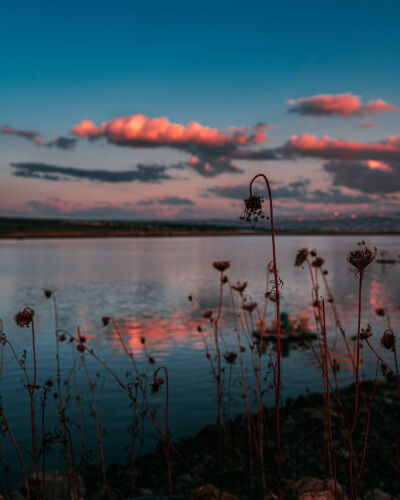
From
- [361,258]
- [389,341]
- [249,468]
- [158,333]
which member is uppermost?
[361,258]

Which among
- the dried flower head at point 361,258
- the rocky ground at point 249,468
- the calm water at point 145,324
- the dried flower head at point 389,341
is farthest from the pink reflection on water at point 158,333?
the dried flower head at point 361,258

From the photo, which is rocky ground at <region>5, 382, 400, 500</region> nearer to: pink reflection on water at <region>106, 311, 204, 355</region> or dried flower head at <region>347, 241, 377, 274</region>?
dried flower head at <region>347, 241, 377, 274</region>

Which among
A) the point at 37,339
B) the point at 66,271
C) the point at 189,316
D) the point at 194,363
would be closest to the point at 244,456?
the point at 194,363

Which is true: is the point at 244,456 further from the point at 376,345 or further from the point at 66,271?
the point at 66,271

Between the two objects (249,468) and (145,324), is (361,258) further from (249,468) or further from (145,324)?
(145,324)

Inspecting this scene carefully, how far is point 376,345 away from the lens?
19375 millimetres

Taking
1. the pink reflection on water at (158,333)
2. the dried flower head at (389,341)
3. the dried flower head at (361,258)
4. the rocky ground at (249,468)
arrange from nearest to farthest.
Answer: the dried flower head at (361,258)
the dried flower head at (389,341)
the rocky ground at (249,468)
the pink reflection on water at (158,333)

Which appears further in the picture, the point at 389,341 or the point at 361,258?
the point at 389,341

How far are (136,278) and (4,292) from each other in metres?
16.4

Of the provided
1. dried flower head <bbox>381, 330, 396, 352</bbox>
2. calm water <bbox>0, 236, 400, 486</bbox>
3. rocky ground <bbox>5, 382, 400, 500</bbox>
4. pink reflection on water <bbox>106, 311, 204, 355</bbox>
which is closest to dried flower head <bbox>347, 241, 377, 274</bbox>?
calm water <bbox>0, 236, 400, 486</bbox>

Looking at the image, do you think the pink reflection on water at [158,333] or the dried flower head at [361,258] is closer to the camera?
the dried flower head at [361,258]

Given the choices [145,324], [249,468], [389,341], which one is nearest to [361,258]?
[389,341]

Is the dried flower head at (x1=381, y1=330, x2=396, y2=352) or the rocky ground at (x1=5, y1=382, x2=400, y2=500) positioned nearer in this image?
the dried flower head at (x1=381, y1=330, x2=396, y2=352)

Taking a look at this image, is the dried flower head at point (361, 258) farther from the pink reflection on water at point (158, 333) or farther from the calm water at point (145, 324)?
the pink reflection on water at point (158, 333)
